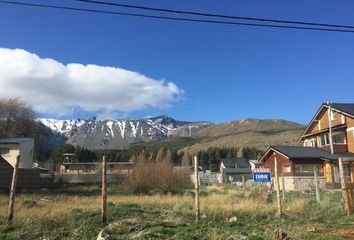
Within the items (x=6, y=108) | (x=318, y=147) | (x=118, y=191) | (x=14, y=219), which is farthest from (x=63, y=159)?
(x=14, y=219)

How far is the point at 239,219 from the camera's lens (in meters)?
14.9

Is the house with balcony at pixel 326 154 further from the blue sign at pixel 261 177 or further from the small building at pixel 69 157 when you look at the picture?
the small building at pixel 69 157

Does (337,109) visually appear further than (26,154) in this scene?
No

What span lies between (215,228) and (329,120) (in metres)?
42.2

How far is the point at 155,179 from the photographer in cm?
3228

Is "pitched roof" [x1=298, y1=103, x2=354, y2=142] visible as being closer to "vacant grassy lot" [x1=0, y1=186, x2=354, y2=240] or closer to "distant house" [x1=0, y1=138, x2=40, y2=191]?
"distant house" [x1=0, y1=138, x2=40, y2=191]

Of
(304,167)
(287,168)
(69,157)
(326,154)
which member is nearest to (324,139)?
(326,154)

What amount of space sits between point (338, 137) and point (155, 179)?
2888 centimetres

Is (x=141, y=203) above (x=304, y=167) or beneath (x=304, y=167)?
beneath

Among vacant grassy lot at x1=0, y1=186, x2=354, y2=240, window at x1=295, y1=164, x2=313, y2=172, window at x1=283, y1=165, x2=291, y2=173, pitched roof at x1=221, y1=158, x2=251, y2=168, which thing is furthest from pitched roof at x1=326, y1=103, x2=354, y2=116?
pitched roof at x1=221, y1=158, x2=251, y2=168

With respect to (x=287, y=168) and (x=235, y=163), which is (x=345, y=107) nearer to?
(x=287, y=168)

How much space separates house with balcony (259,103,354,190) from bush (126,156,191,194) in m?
17.3

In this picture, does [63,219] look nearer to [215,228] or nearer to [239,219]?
[215,228]

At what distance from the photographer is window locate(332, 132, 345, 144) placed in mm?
51938
